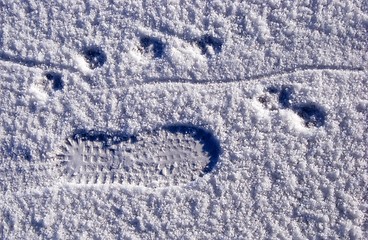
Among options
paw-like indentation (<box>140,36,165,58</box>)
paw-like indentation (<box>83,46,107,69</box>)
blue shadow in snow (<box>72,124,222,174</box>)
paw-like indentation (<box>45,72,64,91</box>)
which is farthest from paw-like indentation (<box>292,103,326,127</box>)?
paw-like indentation (<box>45,72,64,91</box>)

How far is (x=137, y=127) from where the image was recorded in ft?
4.36

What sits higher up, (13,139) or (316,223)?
(316,223)

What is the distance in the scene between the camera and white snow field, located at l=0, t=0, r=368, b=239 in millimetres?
1286

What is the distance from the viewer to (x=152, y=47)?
1337 mm

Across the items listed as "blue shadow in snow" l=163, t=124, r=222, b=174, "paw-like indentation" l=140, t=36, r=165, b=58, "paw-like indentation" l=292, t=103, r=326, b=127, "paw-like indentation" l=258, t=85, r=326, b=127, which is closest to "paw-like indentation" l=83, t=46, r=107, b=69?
"paw-like indentation" l=140, t=36, r=165, b=58

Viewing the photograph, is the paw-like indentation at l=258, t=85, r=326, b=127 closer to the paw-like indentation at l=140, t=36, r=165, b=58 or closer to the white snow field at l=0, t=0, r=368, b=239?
the white snow field at l=0, t=0, r=368, b=239

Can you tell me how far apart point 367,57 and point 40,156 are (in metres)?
1.01

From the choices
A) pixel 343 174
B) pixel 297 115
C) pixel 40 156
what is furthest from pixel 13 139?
pixel 343 174

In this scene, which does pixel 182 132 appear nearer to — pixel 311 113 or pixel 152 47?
pixel 152 47

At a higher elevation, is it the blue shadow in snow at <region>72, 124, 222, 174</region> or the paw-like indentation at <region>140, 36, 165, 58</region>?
the paw-like indentation at <region>140, 36, 165, 58</region>

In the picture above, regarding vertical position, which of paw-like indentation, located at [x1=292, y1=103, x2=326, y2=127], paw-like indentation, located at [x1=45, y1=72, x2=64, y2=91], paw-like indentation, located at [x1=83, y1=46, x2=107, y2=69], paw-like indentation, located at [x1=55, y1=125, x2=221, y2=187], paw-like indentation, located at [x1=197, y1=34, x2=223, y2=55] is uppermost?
paw-like indentation, located at [x1=197, y1=34, x2=223, y2=55]

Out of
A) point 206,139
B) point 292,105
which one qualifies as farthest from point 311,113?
point 206,139

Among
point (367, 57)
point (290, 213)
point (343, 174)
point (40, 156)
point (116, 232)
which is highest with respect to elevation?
point (367, 57)

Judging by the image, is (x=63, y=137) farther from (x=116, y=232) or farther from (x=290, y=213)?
(x=290, y=213)
